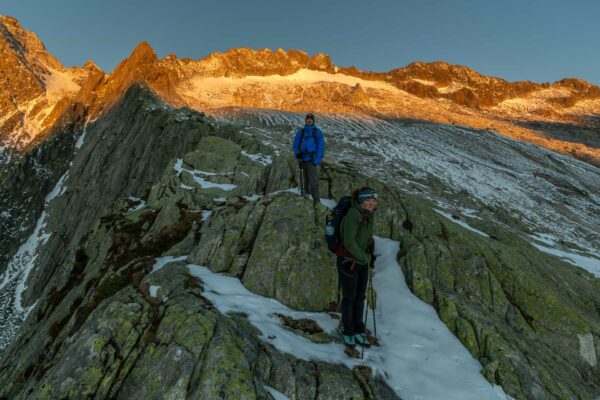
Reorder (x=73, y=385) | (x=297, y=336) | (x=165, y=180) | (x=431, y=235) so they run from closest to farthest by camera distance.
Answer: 1. (x=73, y=385)
2. (x=297, y=336)
3. (x=431, y=235)
4. (x=165, y=180)

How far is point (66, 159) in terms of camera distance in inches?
3841

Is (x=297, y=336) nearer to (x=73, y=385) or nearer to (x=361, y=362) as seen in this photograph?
(x=361, y=362)

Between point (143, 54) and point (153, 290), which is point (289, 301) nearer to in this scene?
point (153, 290)

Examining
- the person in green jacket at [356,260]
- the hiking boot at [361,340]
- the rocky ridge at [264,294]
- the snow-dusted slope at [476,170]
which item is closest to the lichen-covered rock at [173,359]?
the rocky ridge at [264,294]

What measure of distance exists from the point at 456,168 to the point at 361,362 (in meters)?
57.3

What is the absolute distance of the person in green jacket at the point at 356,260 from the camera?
9.12 m

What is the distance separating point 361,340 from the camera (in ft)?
31.2

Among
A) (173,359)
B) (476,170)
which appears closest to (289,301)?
(173,359)

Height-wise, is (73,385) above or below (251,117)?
below

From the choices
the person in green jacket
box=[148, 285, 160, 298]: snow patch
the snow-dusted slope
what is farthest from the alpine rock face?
the snow-dusted slope

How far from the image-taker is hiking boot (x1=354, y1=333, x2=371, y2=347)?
9.48m

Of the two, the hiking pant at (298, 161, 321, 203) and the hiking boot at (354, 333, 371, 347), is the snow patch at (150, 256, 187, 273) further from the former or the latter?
the hiking boot at (354, 333, 371, 347)

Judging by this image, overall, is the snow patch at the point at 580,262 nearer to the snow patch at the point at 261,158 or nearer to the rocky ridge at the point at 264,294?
the rocky ridge at the point at 264,294

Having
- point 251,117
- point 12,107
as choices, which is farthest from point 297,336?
point 12,107
